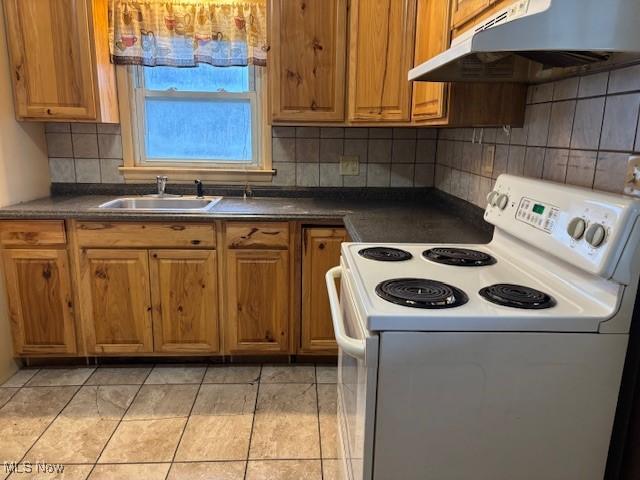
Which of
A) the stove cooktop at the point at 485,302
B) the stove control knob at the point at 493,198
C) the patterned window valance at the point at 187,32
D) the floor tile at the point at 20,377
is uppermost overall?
the patterned window valance at the point at 187,32

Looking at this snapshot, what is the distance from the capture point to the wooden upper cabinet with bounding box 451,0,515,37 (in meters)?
1.34

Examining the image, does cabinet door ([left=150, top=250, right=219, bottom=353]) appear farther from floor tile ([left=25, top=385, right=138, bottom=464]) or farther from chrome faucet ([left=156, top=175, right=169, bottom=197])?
chrome faucet ([left=156, top=175, right=169, bottom=197])

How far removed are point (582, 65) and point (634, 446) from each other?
977 mm

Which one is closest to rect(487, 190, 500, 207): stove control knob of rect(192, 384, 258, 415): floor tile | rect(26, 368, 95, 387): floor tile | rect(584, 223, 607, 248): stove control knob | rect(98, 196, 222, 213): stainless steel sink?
rect(584, 223, 607, 248): stove control knob

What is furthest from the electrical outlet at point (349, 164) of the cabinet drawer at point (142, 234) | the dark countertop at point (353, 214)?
the cabinet drawer at point (142, 234)

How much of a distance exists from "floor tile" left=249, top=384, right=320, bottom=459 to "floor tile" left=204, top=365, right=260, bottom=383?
0.40 feet

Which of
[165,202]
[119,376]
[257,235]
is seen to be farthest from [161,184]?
[119,376]

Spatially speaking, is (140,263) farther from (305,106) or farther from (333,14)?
(333,14)

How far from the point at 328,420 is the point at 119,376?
45.9 inches

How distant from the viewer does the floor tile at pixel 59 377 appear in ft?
7.84

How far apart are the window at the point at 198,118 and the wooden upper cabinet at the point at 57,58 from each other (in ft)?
1.08

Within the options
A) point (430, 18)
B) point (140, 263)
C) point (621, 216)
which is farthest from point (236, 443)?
point (430, 18)

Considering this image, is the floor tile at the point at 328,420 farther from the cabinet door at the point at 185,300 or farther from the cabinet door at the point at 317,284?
the cabinet door at the point at 185,300

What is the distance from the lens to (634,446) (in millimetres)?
1032
